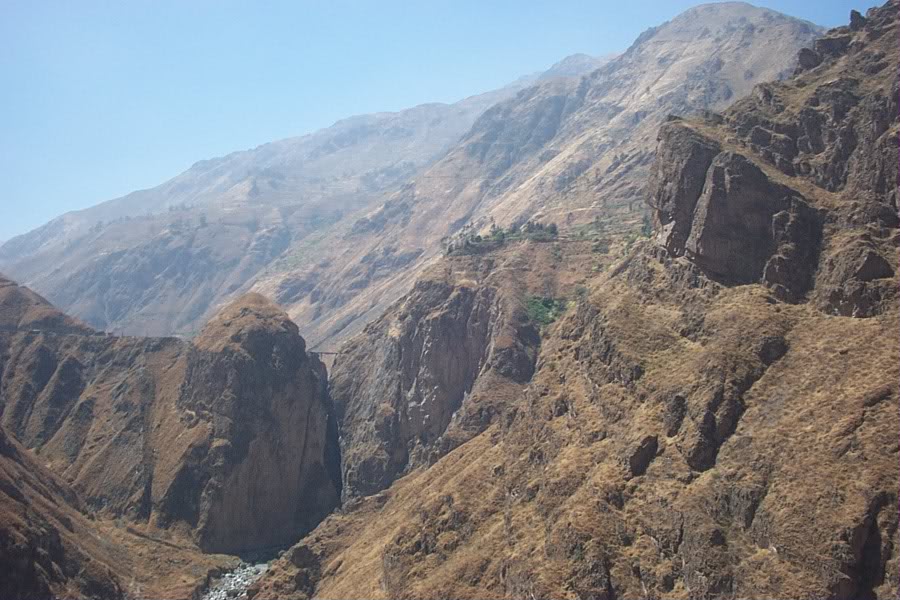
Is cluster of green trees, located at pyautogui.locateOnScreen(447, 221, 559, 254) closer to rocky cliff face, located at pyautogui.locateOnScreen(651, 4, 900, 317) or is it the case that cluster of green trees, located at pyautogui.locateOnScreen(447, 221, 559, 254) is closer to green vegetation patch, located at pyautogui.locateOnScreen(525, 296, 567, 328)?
green vegetation patch, located at pyautogui.locateOnScreen(525, 296, 567, 328)

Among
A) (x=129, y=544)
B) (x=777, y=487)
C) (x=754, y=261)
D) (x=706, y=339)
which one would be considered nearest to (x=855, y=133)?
(x=754, y=261)

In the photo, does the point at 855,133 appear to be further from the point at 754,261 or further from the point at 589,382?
the point at 589,382

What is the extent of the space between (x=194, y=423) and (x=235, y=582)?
38338 mm

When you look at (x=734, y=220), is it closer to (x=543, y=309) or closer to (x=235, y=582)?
(x=543, y=309)

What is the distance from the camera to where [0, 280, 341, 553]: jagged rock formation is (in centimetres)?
13162

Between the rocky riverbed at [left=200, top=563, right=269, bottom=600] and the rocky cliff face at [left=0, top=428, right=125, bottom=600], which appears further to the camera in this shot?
the rocky riverbed at [left=200, top=563, right=269, bottom=600]

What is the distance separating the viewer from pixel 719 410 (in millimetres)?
62844

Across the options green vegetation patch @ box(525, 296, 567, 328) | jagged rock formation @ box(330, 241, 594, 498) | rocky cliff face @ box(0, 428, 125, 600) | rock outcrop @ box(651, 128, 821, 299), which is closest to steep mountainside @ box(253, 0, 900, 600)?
rock outcrop @ box(651, 128, 821, 299)

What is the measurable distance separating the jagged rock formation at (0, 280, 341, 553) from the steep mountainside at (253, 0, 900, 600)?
33889 millimetres

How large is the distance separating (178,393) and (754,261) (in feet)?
378

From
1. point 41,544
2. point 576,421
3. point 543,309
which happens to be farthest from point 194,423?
point 576,421

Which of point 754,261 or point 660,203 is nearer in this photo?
point 754,261

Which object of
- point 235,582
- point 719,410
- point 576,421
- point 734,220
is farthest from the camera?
point 235,582

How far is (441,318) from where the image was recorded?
142 meters
